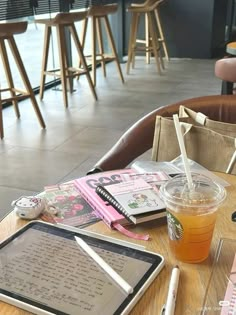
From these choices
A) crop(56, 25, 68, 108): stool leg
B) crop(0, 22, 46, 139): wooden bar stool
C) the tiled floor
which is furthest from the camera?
crop(56, 25, 68, 108): stool leg

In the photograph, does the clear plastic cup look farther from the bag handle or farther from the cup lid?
the bag handle

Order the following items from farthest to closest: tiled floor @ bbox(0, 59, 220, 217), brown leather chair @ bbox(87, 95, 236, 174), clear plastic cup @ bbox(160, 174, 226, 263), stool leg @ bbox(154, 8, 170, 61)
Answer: stool leg @ bbox(154, 8, 170, 61) → tiled floor @ bbox(0, 59, 220, 217) → brown leather chair @ bbox(87, 95, 236, 174) → clear plastic cup @ bbox(160, 174, 226, 263)

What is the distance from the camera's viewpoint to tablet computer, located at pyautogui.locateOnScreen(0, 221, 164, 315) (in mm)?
700

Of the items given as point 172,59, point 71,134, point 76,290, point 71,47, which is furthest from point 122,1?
point 76,290

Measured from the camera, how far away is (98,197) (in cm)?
102

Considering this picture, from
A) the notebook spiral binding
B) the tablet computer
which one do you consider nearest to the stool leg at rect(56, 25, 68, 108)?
the notebook spiral binding

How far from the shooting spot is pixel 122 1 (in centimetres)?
696

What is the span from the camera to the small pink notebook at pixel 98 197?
0.94m

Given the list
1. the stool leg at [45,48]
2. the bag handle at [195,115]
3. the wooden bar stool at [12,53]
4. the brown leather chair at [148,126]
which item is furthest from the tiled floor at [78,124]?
the bag handle at [195,115]

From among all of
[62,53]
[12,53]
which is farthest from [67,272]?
[62,53]

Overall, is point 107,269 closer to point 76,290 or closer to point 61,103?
point 76,290

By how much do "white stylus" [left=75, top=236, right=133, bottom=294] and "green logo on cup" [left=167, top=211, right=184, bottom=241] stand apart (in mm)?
136

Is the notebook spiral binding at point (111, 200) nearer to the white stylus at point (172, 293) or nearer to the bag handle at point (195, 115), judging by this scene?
the white stylus at point (172, 293)

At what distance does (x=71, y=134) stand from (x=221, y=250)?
299cm
